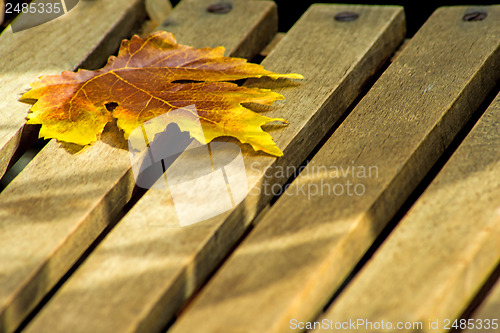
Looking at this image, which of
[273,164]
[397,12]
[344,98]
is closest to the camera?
[273,164]

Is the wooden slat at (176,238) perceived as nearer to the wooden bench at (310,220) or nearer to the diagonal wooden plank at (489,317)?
the wooden bench at (310,220)

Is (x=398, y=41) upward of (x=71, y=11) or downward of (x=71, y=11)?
downward

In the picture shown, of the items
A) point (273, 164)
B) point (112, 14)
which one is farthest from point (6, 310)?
point (112, 14)

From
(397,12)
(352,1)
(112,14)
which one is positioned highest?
(112,14)

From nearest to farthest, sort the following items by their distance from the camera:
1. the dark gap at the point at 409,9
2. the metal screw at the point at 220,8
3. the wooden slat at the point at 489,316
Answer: the wooden slat at the point at 489,316, the metal screw at the point at 220,8, the dark gap at the point at 409,9

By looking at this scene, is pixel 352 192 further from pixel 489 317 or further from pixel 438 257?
pixel 489 317

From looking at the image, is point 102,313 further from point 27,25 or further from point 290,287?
point 27,25

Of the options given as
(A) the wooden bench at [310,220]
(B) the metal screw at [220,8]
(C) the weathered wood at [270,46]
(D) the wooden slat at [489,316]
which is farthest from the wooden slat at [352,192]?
(B) the metal screw at [220,8]
